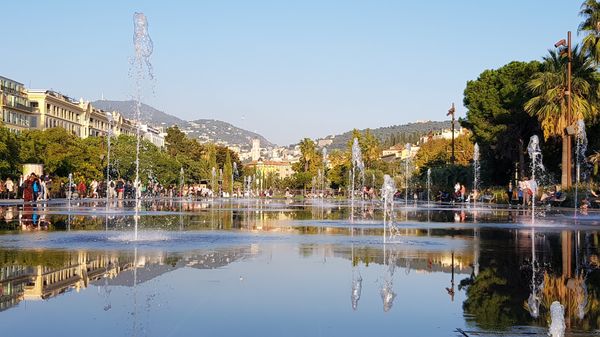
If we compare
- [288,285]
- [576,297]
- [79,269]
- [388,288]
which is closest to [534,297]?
[576,297]

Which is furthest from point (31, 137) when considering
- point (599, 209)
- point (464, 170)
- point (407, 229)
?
point (407, 229)

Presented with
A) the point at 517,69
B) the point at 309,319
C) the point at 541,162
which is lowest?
the point at 309,319

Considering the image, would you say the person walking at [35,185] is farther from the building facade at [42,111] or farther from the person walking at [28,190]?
the building facade at [42,111]

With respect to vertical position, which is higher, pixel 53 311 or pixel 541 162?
pixel 541 162

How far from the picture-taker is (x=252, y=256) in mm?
12727

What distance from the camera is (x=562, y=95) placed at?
45.5 metres

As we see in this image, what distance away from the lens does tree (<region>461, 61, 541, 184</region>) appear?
56906 millimetres

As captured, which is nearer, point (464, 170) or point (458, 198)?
point (458, 198)

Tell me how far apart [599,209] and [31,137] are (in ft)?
170

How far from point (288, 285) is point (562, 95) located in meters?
39.7

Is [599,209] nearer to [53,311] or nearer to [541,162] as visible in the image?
[541,162]

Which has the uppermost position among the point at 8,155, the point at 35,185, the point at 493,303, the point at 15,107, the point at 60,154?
A: the point at 15,107

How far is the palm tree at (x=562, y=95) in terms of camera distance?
A: 4450 centimetres

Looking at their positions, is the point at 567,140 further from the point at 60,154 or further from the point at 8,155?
the point at 60,154
